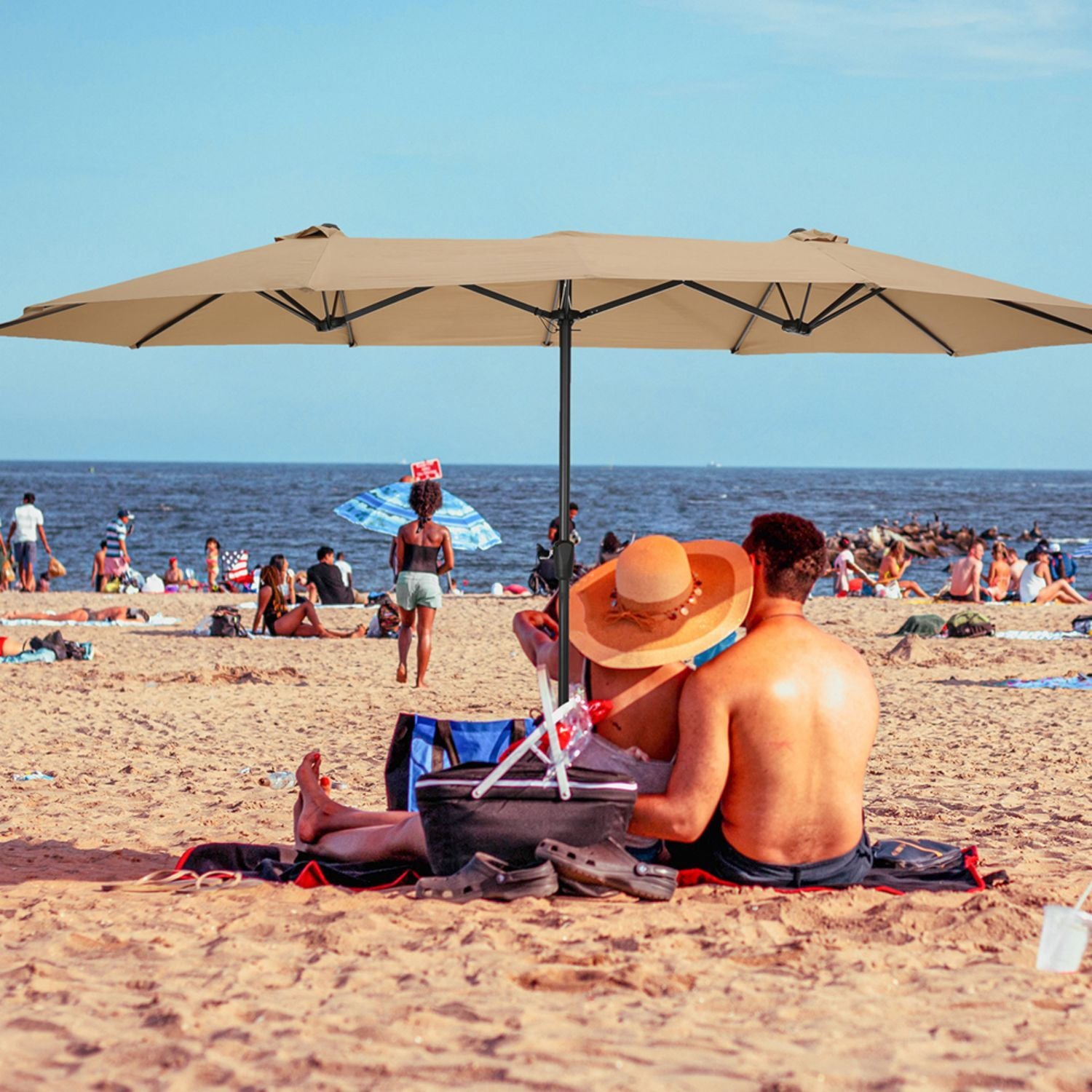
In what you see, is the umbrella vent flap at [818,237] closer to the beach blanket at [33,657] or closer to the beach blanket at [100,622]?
the beach blanket at [33,657]

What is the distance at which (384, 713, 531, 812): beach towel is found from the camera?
4.45m

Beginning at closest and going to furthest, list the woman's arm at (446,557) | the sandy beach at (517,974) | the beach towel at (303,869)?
the sandy beach at (517,974) < the beach towel at (303,869) < the woman's arm at (446,557)

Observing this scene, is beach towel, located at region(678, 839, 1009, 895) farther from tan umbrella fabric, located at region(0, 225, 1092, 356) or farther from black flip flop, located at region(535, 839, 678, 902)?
tan umbrella fabric, located at region(0, 225, 1092, 356)

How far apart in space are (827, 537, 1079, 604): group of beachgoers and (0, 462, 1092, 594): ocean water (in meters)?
3.26

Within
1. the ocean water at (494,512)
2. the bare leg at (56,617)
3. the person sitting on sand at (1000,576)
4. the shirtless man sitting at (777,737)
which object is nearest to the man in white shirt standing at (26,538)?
the ocean water at (494,512)

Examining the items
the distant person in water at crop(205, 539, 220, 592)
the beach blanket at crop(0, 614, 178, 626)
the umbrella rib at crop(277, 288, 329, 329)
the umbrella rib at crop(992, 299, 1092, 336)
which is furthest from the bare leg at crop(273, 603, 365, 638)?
the umbrella rib at crop(992, 299, 1092, 336)

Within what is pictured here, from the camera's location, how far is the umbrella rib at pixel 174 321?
5.13 m

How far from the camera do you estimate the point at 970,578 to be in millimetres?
17594

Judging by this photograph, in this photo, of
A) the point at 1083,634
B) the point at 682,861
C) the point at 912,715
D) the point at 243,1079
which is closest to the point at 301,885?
→ the point at 682,861

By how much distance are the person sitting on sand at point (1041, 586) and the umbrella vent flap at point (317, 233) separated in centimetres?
1500

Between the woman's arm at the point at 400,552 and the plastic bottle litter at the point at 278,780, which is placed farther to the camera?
the woman's arm at the point at 400,552

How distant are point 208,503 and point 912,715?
5531 centimetres

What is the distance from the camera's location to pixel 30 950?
3492mm

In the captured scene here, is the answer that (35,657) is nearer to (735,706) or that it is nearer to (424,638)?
(424,638)
